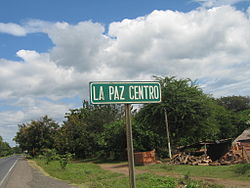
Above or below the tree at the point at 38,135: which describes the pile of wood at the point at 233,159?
below

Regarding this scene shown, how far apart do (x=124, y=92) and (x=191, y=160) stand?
19.2 m

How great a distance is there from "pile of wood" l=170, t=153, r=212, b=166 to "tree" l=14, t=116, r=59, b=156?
37.3 m

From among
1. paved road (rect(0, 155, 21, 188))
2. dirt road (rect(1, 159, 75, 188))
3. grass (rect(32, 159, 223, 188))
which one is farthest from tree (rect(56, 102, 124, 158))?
grass (rect(32, 159, 223, 188))

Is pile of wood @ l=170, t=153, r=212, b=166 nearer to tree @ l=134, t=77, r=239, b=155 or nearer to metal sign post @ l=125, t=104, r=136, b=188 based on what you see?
tree @ l=134, t=77, r=239, b=155

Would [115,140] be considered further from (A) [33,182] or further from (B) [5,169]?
(A) [33,182]

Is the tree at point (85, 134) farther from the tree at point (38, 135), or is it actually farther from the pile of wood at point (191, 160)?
the pile of wood at point (191, 160)

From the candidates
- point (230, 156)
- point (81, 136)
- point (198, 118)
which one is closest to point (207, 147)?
point (198, 118)

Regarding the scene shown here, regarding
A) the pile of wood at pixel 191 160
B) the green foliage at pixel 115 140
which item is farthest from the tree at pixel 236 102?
the pile of wood at pixel 191 160

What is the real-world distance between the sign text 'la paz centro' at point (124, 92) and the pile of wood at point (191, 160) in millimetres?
17816

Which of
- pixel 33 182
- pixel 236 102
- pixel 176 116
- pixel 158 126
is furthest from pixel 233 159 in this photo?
pixel 236 102

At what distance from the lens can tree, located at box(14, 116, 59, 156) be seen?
183 ft

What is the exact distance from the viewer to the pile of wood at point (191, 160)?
68.5 feet

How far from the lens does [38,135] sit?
56.7 meters

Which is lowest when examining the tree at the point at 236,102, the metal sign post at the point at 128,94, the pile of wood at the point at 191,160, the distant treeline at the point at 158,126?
the pile of wood at the point at 191,160
